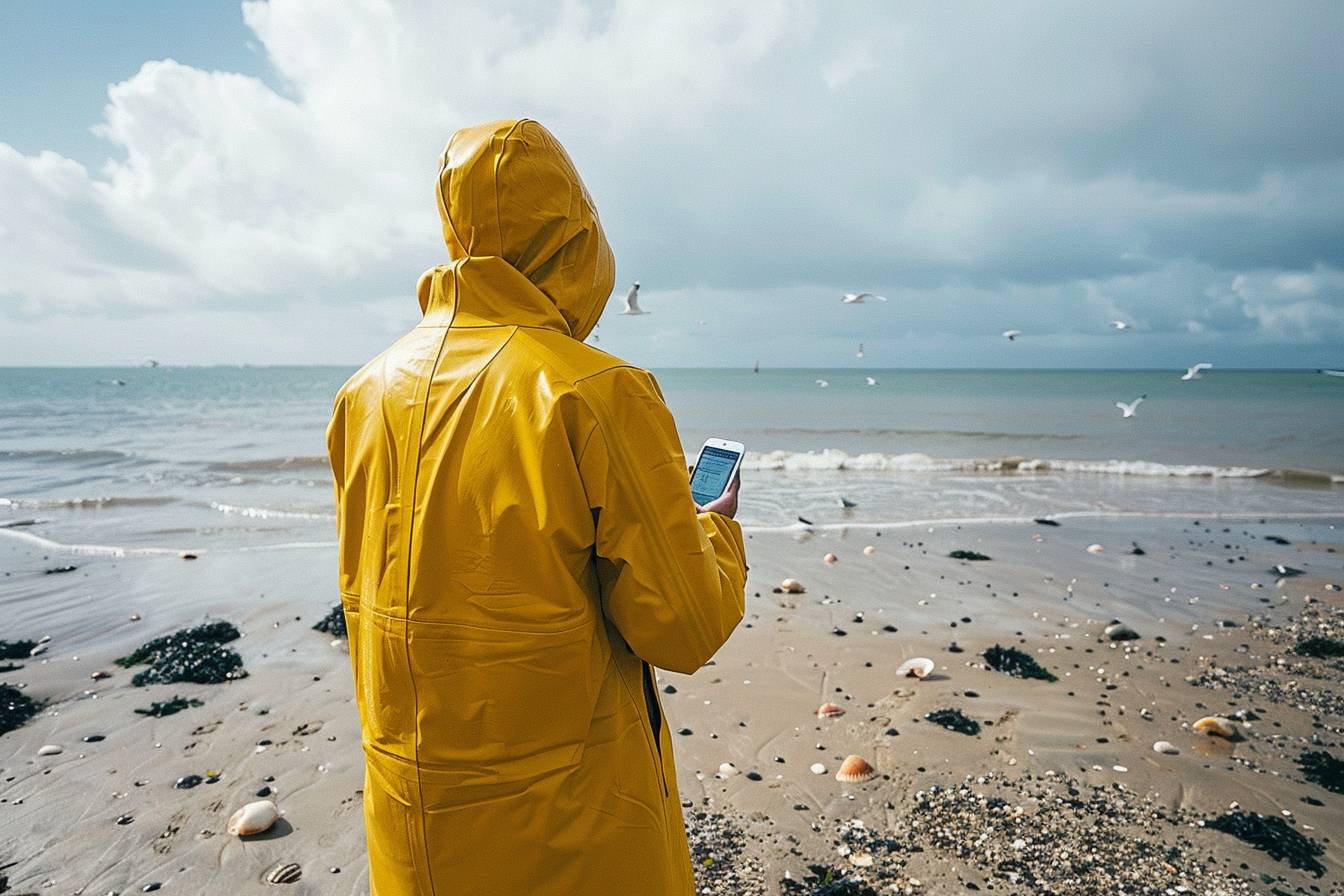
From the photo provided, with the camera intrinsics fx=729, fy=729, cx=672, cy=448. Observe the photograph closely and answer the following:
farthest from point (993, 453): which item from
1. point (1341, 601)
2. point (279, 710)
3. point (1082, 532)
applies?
point (279, 710)

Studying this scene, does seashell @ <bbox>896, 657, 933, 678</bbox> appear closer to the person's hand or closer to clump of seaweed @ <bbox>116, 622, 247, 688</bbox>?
the person's hand

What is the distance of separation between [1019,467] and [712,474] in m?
21.4

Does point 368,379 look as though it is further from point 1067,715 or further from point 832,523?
point 832,523

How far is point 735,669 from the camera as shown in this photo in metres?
6.10

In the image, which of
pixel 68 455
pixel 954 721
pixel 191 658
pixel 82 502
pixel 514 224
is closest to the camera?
pixel 514 224

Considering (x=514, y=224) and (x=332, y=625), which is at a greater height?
(x=514, y=224)

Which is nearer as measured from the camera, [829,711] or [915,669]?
[829,711]

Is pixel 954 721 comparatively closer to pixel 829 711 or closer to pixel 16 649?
pixel 829 711

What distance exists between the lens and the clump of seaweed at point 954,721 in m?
4.94

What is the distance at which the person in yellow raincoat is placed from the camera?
4.78 ft

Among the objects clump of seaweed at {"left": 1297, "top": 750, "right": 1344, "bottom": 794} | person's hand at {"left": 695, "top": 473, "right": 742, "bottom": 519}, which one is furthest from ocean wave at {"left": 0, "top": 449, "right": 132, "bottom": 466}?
clump of seaweed at {"left": 1297, "top": 750, "right": 1344, "bottom": 794}

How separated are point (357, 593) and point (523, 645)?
0.49m

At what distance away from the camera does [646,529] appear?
58.5 inches

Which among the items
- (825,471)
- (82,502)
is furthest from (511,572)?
(825,471)
